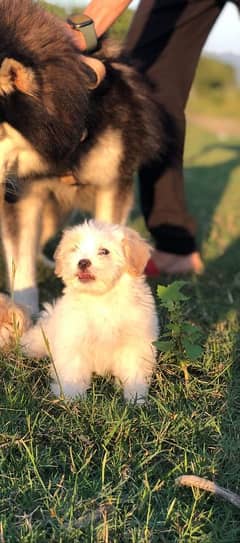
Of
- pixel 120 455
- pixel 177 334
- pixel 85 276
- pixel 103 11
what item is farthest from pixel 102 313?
pixel 103 11

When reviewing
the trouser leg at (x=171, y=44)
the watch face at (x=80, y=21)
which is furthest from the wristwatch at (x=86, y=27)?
the trouser leg at (x=171, y=44)

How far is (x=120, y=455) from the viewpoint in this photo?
1835 millimetres

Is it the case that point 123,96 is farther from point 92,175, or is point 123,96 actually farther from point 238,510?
point 238,510

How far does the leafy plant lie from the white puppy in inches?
3.0

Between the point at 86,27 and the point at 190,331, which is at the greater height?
the point at 86,27

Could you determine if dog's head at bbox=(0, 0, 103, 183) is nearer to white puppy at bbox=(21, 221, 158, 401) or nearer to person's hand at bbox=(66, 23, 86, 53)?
person's hand at bbox=(66, 23, 86, 53)

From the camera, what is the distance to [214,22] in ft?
13.0

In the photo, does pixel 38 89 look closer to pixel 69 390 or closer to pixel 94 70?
pixel 94 70

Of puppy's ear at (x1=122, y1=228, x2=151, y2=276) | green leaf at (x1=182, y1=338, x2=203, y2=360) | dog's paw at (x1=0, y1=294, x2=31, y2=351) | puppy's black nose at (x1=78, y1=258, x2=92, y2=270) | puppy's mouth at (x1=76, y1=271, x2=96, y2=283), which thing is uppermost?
puppy's black nose at (x1=78, y1=258, x2=92, y2=270)

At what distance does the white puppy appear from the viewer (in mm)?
2287

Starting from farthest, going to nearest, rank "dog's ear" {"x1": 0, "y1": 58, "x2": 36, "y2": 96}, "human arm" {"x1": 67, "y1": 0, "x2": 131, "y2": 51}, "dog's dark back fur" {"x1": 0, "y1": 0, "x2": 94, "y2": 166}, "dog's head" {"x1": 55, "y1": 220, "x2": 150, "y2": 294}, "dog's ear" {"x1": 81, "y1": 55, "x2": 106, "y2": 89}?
"human arm" {"x1": 67, "y1": 0, "x2": 131, "y2": 51}, "dog's ear" {"x1": 81, "y1": 55, "x2": 106, "y2": 89}, "dog's dark back fur" {"x1": 0, "y1": 0, "x2": 94, "y2": 166}, "dog's ear" {"x1": 0, "y1": 58, "x2": 36, "y2": 96}, "dog's head" {"x1": 55, "y1": 220, "x2": 150, "y2": 294}

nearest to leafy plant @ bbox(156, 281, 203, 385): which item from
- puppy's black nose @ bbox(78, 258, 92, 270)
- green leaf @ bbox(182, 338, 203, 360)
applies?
green leaf @ bbox(182, 338, 203, 360)

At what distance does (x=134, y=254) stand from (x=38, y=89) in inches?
31.1

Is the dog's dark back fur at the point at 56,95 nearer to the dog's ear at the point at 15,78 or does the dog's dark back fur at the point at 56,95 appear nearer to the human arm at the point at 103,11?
the dog's ear at the point at 15,78
